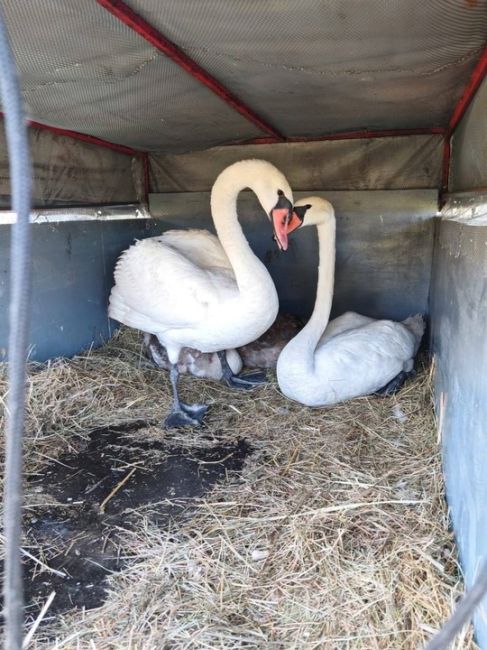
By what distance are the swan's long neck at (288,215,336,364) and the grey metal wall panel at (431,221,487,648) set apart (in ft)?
3.38

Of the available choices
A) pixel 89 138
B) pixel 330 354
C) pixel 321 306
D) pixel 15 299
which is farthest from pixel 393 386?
pixel 15 299

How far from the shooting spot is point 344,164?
5.85 metres

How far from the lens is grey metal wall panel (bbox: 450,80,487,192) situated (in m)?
2.90

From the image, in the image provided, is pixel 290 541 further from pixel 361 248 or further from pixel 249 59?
pixel 361 248

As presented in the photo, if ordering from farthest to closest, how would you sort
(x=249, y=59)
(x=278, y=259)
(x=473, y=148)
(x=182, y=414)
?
1. (x=278, y=259)
2. (x=182, y=414)
3. (x=473, y=148)
4. (x=249, y=59)

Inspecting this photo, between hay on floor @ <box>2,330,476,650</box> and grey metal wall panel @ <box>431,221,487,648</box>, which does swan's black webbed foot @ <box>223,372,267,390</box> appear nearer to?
hay on floor @ <box>2,330,476,650</box>

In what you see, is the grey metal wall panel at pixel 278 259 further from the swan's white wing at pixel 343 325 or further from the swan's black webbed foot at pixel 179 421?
the swan's black webbed foot at pixel 179 421

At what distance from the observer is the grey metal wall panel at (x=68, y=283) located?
15.9 feet

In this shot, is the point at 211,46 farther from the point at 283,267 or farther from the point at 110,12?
the point at 283,267

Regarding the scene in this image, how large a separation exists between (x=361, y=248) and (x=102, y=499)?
402cm

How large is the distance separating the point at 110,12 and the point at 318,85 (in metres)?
1.56

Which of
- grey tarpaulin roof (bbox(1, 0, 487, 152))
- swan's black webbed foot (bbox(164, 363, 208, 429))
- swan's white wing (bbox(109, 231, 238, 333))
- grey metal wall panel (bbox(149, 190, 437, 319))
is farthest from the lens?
grey metal wall panel (bbox(149, 190, 437, 319))

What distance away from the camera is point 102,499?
324 centimetres

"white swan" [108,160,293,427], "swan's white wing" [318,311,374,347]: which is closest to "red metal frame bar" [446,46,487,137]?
"white swan" [108,160,293,427]
